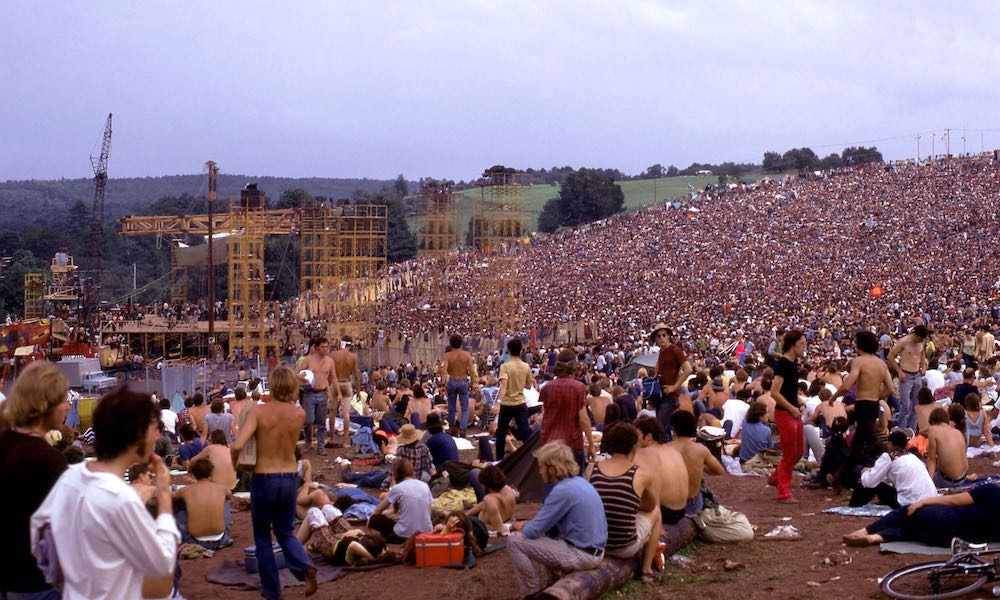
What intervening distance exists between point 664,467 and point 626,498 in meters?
0.95

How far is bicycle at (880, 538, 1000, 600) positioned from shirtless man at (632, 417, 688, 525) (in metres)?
1.77

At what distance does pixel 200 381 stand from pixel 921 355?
17202mm

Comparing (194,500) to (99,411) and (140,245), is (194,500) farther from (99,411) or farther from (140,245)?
(140,245)

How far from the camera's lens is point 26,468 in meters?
4.25

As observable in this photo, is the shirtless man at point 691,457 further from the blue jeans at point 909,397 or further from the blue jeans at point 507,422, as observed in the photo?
the blue jeans at point 909,397

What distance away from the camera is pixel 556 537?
6.91 meters

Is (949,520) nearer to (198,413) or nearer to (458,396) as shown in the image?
(458,396)

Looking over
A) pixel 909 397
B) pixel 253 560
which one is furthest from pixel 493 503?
pixel 909 397

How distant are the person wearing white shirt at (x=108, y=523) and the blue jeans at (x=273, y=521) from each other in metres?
2.99

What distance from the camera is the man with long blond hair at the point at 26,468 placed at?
4.20 m

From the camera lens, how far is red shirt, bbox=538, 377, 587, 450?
912cm

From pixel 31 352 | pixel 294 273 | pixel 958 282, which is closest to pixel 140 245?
pixel 294 273

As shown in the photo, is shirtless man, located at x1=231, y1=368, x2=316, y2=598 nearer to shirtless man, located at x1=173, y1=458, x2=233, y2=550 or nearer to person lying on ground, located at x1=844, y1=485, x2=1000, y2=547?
shirtless man, located at x1=173, y1=458, x2=233, y2=550

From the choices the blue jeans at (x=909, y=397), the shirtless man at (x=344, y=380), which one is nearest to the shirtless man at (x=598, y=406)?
the shirtless man at (x=344, y=380)
